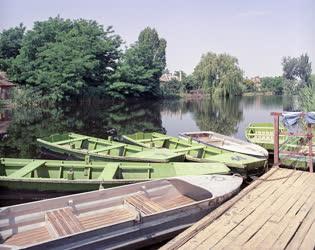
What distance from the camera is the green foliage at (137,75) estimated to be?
3750cm

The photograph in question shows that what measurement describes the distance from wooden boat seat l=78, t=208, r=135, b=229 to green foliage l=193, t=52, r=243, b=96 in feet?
136

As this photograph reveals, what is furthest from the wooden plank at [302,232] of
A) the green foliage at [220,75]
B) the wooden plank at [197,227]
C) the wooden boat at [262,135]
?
the green foliage at [220,75]

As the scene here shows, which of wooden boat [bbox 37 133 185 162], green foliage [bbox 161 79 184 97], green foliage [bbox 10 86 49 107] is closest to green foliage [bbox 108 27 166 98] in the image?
green foliage [bbox 10 86 49 107]

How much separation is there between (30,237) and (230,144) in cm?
817

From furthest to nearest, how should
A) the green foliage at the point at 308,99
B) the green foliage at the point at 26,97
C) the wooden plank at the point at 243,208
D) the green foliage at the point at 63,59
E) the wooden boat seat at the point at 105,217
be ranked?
the green foliage at the point at 63,59, the green foliage at the point at 26,97, the green foliage at the point at 308,99, the wooden boat seat at the point at 105,217, the wooden plank at the point at 243,208

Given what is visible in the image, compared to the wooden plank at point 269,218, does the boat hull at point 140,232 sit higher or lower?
lower

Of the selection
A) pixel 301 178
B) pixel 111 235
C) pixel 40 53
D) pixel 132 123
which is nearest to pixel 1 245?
pixel 111 235

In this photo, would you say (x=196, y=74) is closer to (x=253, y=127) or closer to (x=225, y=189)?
(x=253, y=127)

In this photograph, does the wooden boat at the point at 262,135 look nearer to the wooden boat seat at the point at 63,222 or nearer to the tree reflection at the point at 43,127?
the tree reflection at the point at 43,127

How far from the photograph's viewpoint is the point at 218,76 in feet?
157

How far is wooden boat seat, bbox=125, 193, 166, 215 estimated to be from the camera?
6.01m

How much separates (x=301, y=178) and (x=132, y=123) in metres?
16.6

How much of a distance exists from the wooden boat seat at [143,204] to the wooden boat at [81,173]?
1133mm

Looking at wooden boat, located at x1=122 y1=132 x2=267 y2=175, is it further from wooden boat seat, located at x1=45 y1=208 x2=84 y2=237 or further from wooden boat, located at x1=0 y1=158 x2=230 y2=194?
wooden boat seat, located at x1=45 y1=208 x2=84 y2=237
